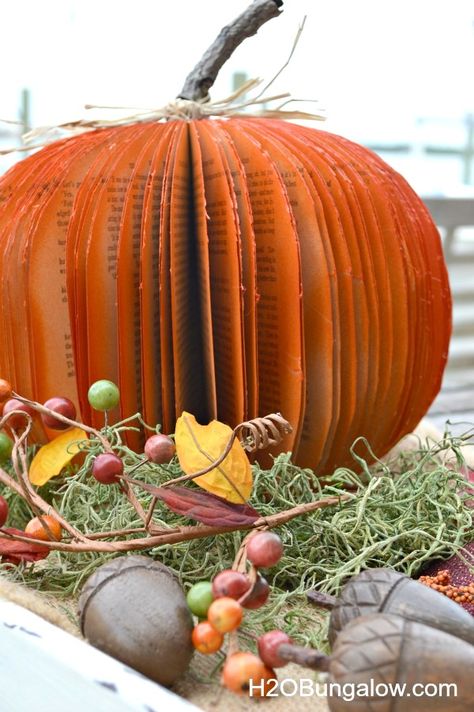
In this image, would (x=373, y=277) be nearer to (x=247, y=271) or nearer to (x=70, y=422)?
(x=247, y=271)

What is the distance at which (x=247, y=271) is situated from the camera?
520 millimetres

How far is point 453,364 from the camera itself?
1616 millimetres

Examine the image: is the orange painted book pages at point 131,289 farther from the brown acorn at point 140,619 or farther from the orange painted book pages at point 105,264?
the brown acorn at point 140,619

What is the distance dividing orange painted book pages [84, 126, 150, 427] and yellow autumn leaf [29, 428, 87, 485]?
4cm

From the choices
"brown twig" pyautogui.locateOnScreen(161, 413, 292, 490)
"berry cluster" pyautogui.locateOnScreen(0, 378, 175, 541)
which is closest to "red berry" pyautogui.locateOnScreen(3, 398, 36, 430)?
"berry cluster" pyautogui.locateOnScreen(0, 378, 175, 541)

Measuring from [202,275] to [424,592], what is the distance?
26 centimetres

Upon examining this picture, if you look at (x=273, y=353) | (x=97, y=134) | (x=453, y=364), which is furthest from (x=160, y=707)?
(x=453, y=364)

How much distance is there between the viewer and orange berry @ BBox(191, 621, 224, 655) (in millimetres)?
318

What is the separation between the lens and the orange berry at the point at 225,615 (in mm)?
309

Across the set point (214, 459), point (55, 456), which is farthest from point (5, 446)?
point (214, 459)

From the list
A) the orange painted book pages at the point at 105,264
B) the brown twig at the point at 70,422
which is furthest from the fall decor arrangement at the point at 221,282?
the brown twig at the point at 70,422

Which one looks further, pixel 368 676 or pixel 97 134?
pixel 97 134

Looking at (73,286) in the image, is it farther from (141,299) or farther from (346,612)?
(346,612)

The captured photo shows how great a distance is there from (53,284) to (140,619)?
279 mm
